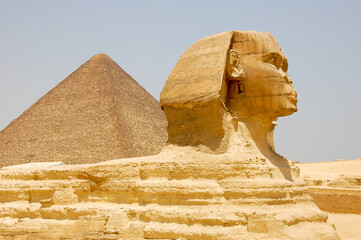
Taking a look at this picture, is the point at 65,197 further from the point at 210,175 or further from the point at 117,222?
the point at 210,175

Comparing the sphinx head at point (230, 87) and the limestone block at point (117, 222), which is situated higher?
the sphinx head at point (230, 87)

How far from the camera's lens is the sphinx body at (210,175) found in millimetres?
6359

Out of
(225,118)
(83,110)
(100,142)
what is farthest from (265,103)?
(83,110)

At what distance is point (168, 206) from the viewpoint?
6.79 meters

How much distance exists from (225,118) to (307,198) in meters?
1.68

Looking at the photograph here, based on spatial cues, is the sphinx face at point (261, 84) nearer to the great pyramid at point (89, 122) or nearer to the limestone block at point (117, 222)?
the limestone block at point (117, 222)

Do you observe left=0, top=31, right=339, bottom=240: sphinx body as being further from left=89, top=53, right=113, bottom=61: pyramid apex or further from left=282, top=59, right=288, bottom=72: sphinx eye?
left=89, top=53, right=113, bottom=61: pyramid apex

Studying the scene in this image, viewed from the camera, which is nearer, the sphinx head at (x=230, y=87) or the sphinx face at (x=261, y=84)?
the sphinx head at (x=230, y=87)

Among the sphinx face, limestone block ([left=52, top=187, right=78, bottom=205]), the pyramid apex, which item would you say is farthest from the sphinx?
the pyramid apex

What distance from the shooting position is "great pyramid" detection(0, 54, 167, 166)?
41750mm

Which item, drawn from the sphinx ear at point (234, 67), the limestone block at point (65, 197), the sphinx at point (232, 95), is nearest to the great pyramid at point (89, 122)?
the limestone block at point (65, 197)

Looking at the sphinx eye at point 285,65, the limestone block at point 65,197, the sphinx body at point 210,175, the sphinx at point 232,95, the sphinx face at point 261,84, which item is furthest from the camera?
the limestone block at point 65,197

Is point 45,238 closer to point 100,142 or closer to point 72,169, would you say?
point 72,169

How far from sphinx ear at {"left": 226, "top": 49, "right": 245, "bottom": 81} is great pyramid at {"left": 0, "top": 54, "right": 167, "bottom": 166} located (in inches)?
1251
